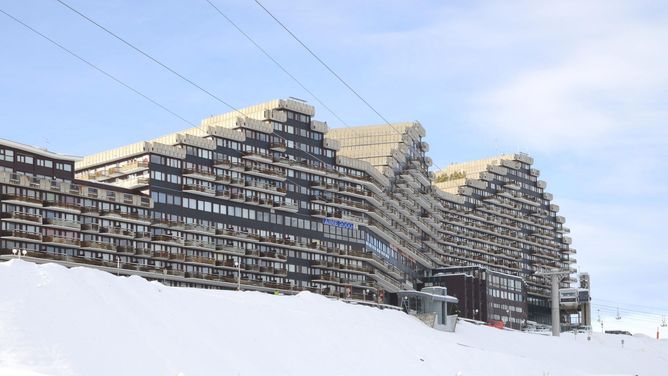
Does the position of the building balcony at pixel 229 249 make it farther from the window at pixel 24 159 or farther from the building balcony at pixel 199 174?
the window at pixel 24 159

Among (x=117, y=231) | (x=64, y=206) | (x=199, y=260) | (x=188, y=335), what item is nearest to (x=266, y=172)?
(x=199, y=260)

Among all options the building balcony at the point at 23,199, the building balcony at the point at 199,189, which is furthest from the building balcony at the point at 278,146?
the building balcony at the point at 23,199

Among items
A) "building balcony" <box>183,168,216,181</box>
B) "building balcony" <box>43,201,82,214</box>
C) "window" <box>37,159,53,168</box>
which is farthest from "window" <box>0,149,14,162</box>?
"building balcony" <box>183,168,216,181</box>

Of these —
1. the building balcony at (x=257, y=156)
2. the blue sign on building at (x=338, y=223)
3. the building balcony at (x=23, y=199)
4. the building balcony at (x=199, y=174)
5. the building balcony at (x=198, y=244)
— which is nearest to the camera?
the building balcony at (x=23, y=199)

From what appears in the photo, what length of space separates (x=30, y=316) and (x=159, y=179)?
93455 millimetres

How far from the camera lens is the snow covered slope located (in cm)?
5294

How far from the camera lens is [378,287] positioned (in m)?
175

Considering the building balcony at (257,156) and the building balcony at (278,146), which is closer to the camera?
the building balcony at (257,156)

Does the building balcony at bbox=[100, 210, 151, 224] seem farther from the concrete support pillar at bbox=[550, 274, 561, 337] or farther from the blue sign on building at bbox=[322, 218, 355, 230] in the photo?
the concrete support pillar at bbox=[550, 274, 561, 337]

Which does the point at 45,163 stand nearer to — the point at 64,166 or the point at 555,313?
the point at 64,166

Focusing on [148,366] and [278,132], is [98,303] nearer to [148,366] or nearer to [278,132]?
[148,366]

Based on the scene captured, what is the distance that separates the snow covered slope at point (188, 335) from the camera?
52.9m

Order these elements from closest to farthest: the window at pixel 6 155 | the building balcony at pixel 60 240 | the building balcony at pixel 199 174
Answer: the building balcony at pixel 60 240 → the window at pixel 6 155 → the building balcony at pixel 199 174

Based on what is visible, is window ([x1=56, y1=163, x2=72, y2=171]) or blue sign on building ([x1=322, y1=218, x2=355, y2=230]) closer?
window ([x1=56, y1=163, x2=72, y2=171])
